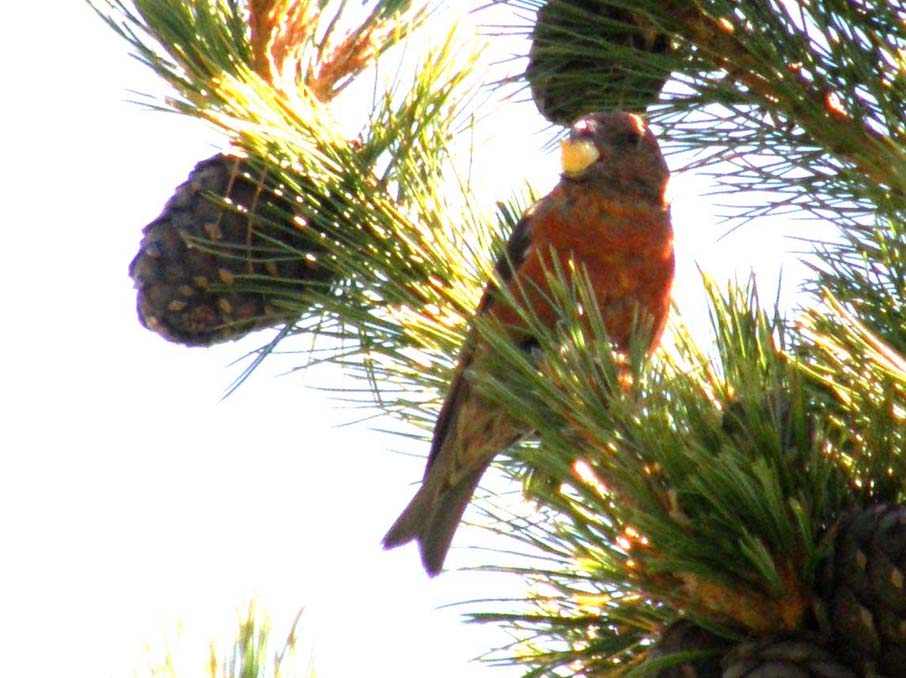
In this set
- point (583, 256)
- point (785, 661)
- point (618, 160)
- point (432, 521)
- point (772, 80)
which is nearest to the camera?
point (785, 661)

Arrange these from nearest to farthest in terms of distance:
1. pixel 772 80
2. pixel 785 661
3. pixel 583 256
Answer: pixel 785 661
pixel 772 80
pixel 583 256

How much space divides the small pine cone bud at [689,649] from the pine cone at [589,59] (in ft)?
2.85

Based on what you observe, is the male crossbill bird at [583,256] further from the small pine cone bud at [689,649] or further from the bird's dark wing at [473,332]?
the small pine cone bud at [689,649]

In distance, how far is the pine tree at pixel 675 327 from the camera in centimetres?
108

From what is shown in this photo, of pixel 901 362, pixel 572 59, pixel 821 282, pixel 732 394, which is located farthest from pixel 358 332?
pixel 901 362

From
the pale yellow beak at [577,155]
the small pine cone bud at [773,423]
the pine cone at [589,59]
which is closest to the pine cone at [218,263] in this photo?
the pine cone at [589,59]

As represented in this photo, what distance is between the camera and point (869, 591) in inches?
40.1

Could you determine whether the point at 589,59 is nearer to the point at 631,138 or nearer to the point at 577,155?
the point at 577,155

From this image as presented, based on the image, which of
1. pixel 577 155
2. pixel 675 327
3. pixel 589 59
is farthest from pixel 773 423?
pixel 577 155

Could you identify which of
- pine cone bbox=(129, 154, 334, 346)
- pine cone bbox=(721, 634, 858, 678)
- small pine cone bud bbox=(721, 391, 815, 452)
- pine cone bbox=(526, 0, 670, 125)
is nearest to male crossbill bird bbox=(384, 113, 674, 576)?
pine cone bbox=(526, 0, 670, 125)

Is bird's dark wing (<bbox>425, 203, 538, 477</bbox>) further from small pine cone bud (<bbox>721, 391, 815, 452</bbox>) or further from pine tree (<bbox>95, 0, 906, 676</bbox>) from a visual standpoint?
small pine cone bud (<bbox>721, 391, 815, 452</bbox>)

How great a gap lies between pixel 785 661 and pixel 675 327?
28.0 inches

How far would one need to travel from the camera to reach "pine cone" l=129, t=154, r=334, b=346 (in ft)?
6.38

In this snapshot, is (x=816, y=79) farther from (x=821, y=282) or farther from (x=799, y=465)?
(x=799, y=465)
